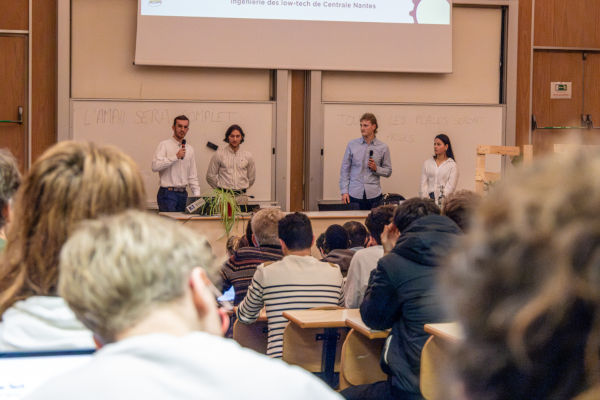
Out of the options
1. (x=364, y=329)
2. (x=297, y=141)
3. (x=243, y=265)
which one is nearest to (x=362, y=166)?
(x=297, y=141)

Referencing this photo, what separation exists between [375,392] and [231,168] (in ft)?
17.4

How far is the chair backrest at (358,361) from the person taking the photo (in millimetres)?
3389

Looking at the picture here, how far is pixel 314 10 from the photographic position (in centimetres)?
855

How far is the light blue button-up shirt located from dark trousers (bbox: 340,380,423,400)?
5.12m

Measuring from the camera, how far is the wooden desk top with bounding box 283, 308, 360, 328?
10.7 ft

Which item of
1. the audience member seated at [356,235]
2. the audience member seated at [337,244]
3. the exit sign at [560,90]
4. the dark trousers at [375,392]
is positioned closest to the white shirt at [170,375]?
the dark trousers at [375,392]

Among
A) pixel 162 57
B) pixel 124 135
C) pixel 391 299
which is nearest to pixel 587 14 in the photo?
pixel 162 57

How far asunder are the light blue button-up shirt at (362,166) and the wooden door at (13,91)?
11.5 ft

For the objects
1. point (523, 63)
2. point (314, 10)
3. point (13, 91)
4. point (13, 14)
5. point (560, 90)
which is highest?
point (314, 10)

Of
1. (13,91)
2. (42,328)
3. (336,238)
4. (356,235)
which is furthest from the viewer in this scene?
(13,91)

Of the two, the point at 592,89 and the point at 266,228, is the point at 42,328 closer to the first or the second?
the point at 266,228

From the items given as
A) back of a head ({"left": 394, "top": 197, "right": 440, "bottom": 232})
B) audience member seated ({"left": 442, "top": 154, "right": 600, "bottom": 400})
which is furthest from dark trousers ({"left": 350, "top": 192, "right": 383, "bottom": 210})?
audience member seated ({"left": 442, "top": 154, "right": 600, "bottom": 400})

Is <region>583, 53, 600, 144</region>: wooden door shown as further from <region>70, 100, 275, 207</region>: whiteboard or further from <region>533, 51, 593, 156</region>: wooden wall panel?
<region>70, 100, 275, 207</region>: whiteboard

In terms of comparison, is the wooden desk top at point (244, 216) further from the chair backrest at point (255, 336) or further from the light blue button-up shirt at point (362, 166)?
the chair backrest at point (255, 336)
